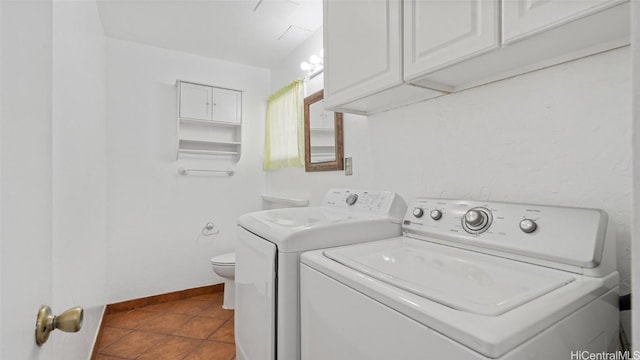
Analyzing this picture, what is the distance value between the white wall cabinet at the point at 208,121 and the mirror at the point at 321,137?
0.93m

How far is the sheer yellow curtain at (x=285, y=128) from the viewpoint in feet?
8.31

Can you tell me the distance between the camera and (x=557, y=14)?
0.74 m

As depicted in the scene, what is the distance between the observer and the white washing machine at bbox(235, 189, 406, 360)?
1021 millimetres

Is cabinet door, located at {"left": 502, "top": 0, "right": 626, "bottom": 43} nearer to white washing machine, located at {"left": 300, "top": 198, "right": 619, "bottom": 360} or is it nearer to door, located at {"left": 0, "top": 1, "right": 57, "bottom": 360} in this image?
white washing machine, located at {"left": 300, "top": 198, "right": 619, "bottom": 360}

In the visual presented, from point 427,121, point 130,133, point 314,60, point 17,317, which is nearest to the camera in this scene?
point 17,317

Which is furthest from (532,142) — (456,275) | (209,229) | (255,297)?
(209,229)

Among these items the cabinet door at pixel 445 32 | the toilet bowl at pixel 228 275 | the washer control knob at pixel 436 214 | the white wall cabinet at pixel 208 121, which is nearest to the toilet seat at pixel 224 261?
the toilet bowl at pixel 228 275

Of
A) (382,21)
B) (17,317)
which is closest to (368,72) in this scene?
(382,21)

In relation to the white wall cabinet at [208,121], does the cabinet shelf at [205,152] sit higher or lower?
lower

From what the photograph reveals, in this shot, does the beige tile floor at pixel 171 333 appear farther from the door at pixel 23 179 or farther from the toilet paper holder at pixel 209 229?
the door at pixel 23 179

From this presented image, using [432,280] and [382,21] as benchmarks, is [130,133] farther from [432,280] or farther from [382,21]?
[432,280]

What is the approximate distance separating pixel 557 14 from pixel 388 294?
2.75 feet

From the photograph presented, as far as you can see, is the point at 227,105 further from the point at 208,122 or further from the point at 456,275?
the point at 456,275

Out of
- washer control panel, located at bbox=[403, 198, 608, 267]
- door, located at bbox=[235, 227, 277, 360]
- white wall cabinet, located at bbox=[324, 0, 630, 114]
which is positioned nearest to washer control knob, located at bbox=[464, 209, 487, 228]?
washer control panel, located at bbox=[403, 198, 608, 267]
